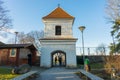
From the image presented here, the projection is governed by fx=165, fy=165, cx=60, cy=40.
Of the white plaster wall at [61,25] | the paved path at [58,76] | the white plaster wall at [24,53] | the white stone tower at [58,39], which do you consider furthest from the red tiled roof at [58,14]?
the paved path at [58,76]

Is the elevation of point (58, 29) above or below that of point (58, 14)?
below

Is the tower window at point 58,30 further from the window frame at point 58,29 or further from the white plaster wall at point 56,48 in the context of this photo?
the white plaster wall at point 56,48

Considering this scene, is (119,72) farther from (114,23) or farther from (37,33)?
(37,33)

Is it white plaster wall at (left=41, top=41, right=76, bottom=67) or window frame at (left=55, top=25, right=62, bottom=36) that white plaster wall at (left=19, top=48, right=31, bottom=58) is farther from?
window frame at (left=55, top=25, right=62, bottom=36)

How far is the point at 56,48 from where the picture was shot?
81.9 feet

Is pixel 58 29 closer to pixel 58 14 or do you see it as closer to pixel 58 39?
pixel 58 39

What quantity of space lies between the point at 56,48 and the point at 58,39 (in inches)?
54.9

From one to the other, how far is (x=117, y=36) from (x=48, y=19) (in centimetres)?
1171

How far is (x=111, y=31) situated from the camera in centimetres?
2850

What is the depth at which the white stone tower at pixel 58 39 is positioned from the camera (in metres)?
24.7

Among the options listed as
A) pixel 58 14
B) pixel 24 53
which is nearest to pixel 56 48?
pixel 24 53

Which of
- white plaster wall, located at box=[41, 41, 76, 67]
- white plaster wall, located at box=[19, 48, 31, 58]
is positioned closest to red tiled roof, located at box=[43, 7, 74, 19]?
white plaster wall, located at box=[41, 41, 76, 67]

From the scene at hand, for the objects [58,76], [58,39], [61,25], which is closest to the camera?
[58,76]

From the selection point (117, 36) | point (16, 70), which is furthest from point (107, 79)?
point (117, 36)
